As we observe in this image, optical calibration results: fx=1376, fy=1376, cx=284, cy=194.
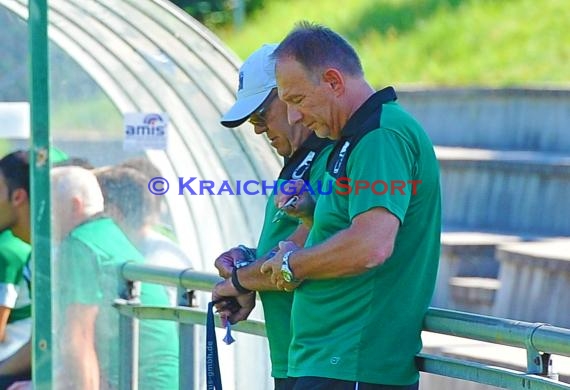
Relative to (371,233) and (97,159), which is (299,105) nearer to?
(371,233)

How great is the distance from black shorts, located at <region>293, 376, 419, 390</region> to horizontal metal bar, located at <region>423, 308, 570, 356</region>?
207 mm

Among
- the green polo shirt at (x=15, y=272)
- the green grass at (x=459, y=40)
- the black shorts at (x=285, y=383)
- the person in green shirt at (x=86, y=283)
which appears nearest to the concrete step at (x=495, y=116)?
the green grass at (x=459, y=40)

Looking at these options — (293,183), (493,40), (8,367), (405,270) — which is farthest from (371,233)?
(493,40)

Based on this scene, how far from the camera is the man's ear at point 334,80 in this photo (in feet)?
12.7

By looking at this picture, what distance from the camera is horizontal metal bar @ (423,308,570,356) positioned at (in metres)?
3.60

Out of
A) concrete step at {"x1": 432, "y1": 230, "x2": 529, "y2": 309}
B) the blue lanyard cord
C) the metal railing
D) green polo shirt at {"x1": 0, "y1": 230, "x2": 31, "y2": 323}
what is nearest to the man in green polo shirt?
→ green polo shirt at {"x1": 0, "y1": 230, "x2": 31, "y2": 323}

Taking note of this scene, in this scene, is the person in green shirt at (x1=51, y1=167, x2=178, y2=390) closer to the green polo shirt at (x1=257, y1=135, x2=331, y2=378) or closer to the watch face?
the green polo shirt at (x1=257, y1=135, x2=331, y2=378)

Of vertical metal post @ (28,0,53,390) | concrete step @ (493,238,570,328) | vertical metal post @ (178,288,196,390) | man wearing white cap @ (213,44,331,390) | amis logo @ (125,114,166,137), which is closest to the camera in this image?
man wearing white cap @ (213,44,331,390)

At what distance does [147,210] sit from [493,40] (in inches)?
580

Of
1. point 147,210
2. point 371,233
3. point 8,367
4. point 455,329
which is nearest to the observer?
point 371,233

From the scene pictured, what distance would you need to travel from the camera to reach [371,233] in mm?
3711

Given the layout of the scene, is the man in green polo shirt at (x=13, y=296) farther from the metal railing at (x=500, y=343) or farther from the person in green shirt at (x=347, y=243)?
the metal railing at (x=500, y=343)

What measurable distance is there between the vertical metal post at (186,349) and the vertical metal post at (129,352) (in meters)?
0.42

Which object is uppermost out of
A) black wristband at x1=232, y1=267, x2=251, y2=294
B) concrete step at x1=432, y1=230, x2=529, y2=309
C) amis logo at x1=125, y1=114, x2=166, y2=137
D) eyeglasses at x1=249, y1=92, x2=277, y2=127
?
amis logo at x1=125, y1=114, x2=166, y2=137
